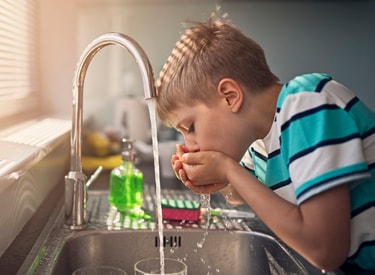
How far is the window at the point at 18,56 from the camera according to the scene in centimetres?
144

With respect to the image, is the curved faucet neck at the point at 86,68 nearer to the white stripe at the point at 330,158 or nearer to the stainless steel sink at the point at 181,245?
the stainless steel sink at the point at 181,245

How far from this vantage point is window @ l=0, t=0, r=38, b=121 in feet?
4.71

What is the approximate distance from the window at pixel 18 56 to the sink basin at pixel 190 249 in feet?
1.79

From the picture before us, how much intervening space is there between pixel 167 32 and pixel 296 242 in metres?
1.96

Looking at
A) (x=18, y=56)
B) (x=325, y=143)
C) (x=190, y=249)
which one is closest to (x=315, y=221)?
(x=325, y=143)

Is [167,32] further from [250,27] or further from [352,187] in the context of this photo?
[352,187]

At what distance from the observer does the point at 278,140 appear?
0.88 meters

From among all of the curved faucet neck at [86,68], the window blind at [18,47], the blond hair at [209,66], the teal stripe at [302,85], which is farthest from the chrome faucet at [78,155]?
the window blind at [18,47]

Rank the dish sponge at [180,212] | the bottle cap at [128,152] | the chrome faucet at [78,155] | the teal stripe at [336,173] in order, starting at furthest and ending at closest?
the bottle cap at [128,152] < the dish sponge at [180,212] < the chrome faucet at [78,155] < the teal stripe at [336,173]

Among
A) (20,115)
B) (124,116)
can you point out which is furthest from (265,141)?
(124,116)

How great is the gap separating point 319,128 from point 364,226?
0.19 metres

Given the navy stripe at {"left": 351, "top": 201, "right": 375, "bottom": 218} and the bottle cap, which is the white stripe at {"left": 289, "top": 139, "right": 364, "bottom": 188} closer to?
the navy stripe at {"left": 351, "top": 201, "right": 375, "bottom": 218}

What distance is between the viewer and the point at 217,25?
3.18 feet

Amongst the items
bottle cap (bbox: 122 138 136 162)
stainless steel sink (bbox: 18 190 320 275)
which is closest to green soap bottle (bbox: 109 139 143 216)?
bottle cap (bbox: 122 138 136 162)
